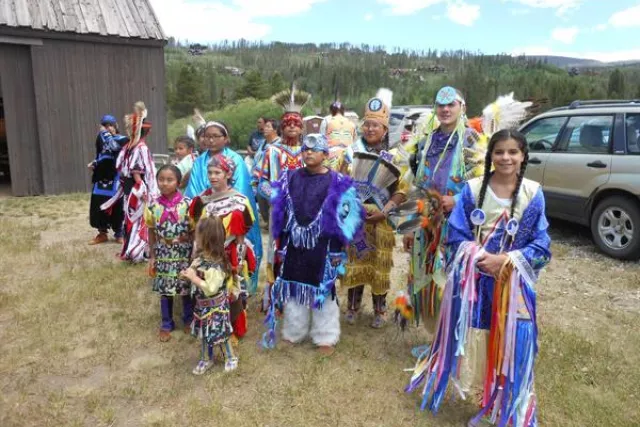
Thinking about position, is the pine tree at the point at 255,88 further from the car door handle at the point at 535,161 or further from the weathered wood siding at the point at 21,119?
the car door handle at the point at 535,161

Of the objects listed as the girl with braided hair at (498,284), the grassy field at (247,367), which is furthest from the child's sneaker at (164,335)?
the girl with braided hair at (498,284)

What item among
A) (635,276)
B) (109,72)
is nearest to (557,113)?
(635,276)

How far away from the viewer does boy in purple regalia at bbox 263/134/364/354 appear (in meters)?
3.52

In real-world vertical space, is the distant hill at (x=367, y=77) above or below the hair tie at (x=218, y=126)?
above

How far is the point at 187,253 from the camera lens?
3969 millimetres

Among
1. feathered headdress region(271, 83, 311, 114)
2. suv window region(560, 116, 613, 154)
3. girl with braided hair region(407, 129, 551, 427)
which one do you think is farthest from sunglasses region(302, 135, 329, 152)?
suv window region(560, 116, 613, 154)

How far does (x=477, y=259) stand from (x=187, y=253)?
226 centimetres

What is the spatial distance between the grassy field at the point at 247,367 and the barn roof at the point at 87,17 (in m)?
6.37

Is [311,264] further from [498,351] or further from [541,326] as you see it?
[541,326]

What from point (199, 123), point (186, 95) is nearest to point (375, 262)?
point (199, 123)

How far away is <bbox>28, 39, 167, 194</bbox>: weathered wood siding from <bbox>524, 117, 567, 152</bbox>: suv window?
797cm

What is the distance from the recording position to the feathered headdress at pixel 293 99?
434cm

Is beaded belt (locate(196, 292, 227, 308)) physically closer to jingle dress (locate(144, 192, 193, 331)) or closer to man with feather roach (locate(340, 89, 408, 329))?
jingle dress (locate(144, 192, 193, 331))

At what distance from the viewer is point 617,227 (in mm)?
5926
